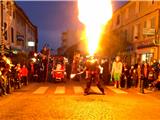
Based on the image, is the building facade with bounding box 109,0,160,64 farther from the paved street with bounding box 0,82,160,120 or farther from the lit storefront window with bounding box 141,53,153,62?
the paved street with bounding box 0,82,160,120

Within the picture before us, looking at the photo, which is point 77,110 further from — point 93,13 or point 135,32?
point 135,32

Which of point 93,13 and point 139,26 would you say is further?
point 139,26

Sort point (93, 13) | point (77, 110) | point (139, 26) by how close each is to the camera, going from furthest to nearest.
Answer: point (139, 26)
point (93, 13)
point (77, 110)

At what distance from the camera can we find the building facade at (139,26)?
3089 cm

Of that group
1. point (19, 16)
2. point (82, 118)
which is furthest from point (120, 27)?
point (82, 118)

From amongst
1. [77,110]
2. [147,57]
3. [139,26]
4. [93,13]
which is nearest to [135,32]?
[139,26]

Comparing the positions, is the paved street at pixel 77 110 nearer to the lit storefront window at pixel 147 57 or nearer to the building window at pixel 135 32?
the lit storefront window at pixel 147 57

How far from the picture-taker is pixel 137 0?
1453 inches

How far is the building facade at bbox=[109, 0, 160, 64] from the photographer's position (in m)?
30.9

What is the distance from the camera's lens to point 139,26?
1439 inches

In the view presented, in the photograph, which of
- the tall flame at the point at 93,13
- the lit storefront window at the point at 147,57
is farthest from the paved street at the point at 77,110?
the lit storefront window at the point at 147,57

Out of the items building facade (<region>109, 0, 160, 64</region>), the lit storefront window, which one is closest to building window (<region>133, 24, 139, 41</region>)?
building facade (<region>109, 0, 160, 64</region>)

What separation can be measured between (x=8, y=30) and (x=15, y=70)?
15.8 metres

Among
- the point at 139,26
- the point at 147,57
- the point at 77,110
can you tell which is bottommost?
the point at 77,110
